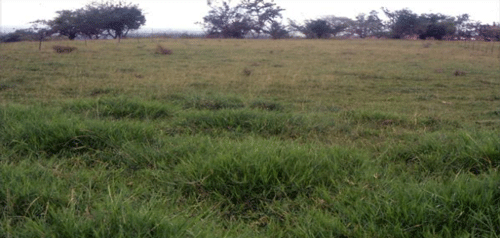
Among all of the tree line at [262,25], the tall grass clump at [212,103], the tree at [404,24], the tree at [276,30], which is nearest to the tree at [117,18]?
the tree line at [262,25]

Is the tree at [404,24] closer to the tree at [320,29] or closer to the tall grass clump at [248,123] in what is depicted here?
the tree at [320,29]

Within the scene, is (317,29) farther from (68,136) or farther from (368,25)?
(68,136)

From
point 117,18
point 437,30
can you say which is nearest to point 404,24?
point 437,30

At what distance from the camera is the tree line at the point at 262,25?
28.6 m

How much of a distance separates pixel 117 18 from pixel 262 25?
47.7 feet

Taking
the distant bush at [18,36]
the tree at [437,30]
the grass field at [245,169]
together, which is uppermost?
the tree at [437,30]

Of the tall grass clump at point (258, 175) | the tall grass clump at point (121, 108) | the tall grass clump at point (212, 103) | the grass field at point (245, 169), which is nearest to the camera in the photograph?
the grass field at point (245, 169)

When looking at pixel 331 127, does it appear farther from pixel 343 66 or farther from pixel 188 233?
pixel 343 66

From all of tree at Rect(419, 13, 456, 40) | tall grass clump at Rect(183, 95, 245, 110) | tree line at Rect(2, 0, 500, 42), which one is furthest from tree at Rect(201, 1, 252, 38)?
tall grass clump at Rect(183, 95, 245, 110)

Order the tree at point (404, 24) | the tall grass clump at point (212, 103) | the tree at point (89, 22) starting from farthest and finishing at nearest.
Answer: the tree at point (404, 24), the tree at point (89, 22), the tall grass clump at point (212, 103)

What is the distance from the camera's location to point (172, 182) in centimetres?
261

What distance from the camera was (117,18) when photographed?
28.8 metres

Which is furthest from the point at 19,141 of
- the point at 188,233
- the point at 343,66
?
the point at 343,66

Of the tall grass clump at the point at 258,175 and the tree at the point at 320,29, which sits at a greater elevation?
the tree at the point at 320,29
